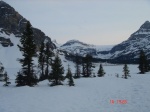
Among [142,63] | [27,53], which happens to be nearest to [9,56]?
[142,63]

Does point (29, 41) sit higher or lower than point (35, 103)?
higher

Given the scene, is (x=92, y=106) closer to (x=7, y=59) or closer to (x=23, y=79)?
(x=23, y=79)

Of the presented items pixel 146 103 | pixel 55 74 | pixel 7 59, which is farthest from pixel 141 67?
pixel 7 59

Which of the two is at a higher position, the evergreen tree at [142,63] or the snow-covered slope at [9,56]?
the snow-covered slope at [9,56]

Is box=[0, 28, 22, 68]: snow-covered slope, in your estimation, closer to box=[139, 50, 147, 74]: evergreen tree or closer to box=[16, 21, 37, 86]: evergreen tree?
box=[139, 50, 147, 74]: evergreen tree

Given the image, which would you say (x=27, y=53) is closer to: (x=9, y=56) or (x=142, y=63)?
(x=142, y=63)

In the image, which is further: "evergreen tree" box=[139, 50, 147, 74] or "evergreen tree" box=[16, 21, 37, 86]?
"evergreen tree" box=[139, 50, 147, 74]

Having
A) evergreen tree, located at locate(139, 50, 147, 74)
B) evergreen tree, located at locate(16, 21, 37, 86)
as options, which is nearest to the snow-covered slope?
evergreen tree, located at locate(139, 50, 147, 74)

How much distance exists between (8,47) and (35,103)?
→ 18815cm

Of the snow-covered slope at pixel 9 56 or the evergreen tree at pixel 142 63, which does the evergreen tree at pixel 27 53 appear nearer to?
the evergreen tree at pixel 142 63

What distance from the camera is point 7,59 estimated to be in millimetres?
171875

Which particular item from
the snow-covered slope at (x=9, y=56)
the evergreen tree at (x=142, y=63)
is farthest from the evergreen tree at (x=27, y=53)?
the snow-covered slope at (x=9, y=56)

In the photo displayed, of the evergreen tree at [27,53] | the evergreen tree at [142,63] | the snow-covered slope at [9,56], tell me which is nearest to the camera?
the evergreen tree at [27,53]

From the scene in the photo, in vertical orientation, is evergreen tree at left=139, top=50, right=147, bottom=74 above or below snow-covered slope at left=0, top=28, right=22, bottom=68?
below
